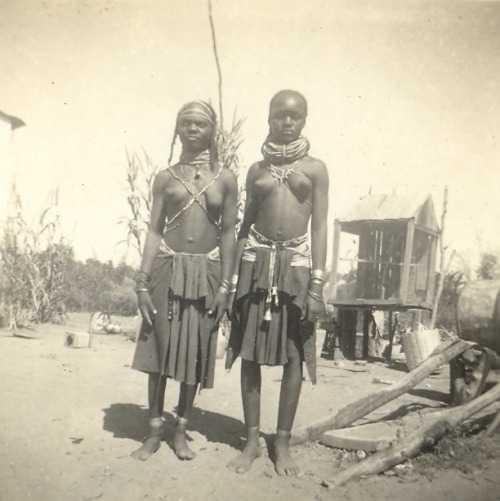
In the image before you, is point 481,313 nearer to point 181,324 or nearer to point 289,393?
point 289,393

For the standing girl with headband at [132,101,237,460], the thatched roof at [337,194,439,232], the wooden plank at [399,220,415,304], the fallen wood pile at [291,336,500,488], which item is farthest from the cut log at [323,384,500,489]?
the thatched roof at [337,194,439,232]

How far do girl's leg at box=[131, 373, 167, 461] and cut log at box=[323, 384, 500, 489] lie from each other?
976 millimetres

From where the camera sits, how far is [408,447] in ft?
8.43

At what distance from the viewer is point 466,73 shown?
10.6 ft

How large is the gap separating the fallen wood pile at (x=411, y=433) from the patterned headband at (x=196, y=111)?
2.03 m

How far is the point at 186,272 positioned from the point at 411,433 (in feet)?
5.00

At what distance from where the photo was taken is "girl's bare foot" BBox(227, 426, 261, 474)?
103 inches

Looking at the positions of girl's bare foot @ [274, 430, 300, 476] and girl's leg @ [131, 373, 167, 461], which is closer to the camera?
girl's bare foot @ [274, 430, 300, 476]

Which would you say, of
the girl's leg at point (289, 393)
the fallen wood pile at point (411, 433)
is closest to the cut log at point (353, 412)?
the fallen wood pile at point (411, 433)

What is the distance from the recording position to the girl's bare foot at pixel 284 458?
102 inches

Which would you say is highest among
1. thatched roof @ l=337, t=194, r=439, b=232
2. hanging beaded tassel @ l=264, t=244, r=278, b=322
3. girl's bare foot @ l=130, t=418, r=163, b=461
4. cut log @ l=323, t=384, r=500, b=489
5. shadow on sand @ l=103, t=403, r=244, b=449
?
thatched roof @ l=337, t=194, r=439, b=232

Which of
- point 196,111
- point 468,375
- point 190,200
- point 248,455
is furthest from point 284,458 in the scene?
point 468,375

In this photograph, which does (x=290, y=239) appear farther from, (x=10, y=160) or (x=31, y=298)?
(x=31, y=298)

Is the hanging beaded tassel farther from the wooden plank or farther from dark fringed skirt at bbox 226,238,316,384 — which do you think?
the wooden plank
